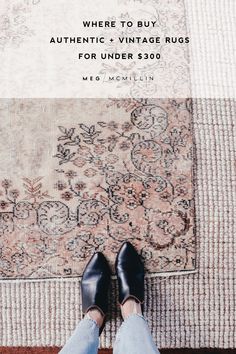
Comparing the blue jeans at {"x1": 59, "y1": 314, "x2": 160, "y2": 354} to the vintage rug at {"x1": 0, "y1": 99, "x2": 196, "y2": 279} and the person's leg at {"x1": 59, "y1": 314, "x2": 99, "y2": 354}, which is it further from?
the vintage rug at {"x1": 0, "y1": 99, "x2": 196, "y2": 279}

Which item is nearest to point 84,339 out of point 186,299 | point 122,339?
point 122,339

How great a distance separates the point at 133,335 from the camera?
0.96m

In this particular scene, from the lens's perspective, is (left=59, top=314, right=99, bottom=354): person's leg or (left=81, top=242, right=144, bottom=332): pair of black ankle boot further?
(left=81, top=242, right=144, bottom=332): pair of black ankle boot

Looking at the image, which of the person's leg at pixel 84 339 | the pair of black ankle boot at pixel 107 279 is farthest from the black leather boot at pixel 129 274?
the person's leg at pixel 84 339

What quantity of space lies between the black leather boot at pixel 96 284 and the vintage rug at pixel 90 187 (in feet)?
0.08

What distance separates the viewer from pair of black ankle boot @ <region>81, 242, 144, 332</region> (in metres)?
1.07

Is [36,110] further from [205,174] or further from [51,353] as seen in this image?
[51,353]

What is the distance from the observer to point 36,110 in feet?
3.74

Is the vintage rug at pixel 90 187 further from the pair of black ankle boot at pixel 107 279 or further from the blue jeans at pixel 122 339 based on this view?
the blue jeans at pixel 122 339

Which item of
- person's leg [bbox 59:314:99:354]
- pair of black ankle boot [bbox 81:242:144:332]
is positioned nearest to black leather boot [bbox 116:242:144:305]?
pair of black ankle boot [bbox 81:242:144:332]

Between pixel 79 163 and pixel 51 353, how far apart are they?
0.49 metres

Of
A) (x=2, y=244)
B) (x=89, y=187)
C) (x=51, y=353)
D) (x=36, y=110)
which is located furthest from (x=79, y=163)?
(x=51, y=353)

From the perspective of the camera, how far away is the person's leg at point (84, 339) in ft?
3.01

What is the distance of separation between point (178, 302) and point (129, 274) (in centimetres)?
15
